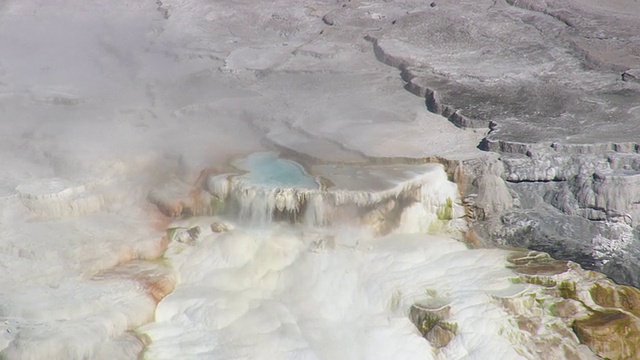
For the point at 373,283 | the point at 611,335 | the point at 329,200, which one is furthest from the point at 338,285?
the point at 611,335

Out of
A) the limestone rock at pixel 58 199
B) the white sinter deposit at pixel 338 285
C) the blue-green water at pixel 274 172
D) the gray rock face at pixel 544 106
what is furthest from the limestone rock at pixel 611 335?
the limestone rock at pixel 58 199

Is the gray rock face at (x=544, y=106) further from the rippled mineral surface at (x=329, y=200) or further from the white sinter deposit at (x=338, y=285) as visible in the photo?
the white sinter deposit at (x=338, y=285)

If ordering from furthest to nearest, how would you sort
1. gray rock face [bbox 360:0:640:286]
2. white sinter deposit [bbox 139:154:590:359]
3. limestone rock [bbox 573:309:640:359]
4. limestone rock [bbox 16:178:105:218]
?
gray rock face [bbox 360:0:640:286] → limestone rock [bbox 16:178:105:218] → white sinter deposit [bbox 139:154:590:359] → limestone rock [bbox 573:309:640:359]

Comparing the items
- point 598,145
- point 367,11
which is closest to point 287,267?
point 598,145

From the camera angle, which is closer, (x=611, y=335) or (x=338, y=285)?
(x=611, y=335)

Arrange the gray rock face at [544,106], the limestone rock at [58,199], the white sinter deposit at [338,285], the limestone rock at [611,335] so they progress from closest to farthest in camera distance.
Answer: the limestone rock at [611,335], the white sinter deposit at [338,285], the limestone rock at [58,199], the gray rock face at [544,106]

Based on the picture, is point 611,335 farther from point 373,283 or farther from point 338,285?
point 338,285

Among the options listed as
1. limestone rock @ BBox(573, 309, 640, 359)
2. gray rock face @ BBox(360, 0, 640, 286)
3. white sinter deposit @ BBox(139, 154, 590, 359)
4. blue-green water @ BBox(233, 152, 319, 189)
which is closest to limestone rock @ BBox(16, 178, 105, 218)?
white sinter deposit @ BBox(139, 154, 590, 359)

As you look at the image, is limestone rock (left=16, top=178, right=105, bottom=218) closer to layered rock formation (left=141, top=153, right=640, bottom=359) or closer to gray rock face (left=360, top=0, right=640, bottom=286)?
layered rock formation (left=141, top=153, right=640, bottom=359)

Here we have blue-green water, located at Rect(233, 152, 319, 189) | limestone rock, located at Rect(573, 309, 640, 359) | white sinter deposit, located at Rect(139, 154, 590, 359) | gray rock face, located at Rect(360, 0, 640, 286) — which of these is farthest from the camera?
blue-green water, located at Rect(233, 152, 319, 189)
